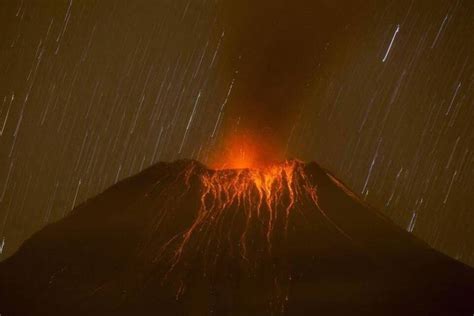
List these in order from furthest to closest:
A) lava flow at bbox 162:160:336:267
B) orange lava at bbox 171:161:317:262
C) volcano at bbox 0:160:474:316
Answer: orange lava at bbox 171:161:317:262 → lava flow at bbox 162:160:336:267 → volcano at bbox 0:160:474:316

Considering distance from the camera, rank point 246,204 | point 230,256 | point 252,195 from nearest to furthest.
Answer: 1. point 230,256
2. point 246,204
3. point 252,195

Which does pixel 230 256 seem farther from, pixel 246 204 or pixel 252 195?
pixel 252 195

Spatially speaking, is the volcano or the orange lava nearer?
the volcano

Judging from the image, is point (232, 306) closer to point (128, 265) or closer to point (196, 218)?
point (128, 265)

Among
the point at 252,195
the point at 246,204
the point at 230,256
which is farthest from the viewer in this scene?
the point at 252,195

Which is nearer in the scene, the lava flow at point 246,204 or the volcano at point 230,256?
the volcano at point 230,256

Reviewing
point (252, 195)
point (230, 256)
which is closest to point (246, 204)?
point (252, 195)

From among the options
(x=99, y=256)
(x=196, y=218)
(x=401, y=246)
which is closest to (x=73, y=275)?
(x=99, y=256)

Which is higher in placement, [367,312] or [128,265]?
[367,312]
